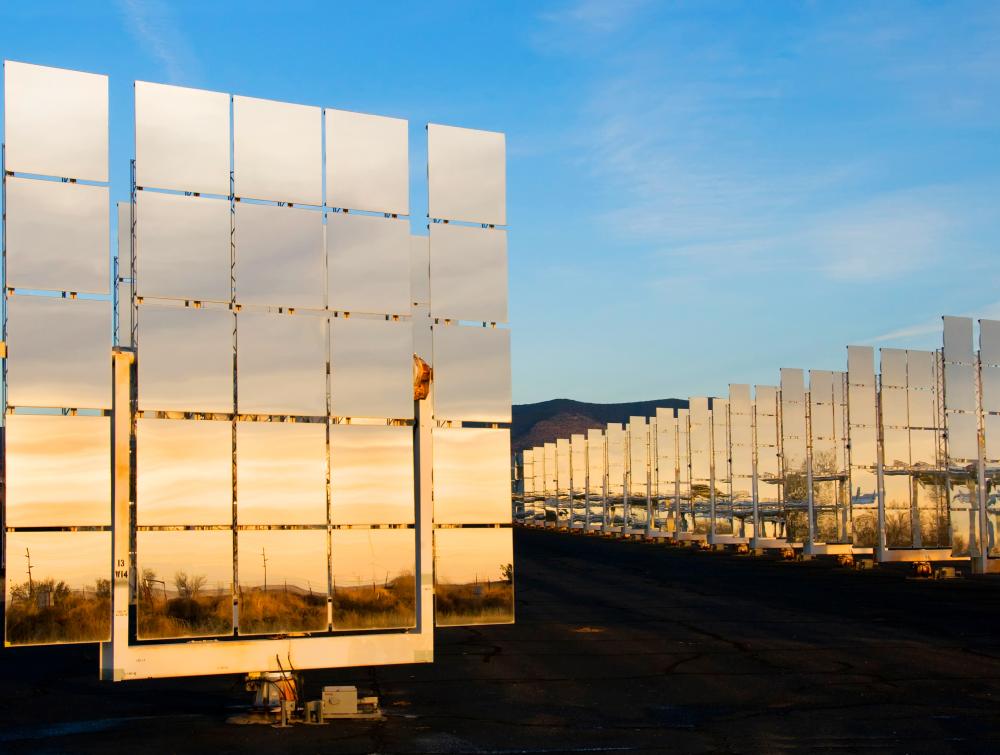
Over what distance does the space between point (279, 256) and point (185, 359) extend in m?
1.63

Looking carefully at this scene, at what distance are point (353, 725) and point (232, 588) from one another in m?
2.25

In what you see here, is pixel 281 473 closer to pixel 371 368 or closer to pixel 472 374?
pixel 371 368

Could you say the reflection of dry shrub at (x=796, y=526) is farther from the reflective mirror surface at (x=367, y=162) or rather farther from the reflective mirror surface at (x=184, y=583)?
the reflective mirror surface at (x=184, y=583)

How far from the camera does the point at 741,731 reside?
1405cm

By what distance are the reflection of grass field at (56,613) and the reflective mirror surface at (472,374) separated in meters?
4.52

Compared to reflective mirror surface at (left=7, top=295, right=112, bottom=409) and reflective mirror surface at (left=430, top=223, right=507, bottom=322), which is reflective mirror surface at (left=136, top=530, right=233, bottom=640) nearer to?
reflective mirror surface at (left=7, top=295, right=112, bottom=409)

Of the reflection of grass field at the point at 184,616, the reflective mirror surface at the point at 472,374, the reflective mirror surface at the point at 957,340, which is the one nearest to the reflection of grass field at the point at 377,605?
the reflection of grass field at the point at 184,616

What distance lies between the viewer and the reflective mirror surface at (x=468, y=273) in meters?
14.6

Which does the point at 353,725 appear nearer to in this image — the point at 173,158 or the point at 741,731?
the point at 741,731

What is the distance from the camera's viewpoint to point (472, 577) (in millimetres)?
15008

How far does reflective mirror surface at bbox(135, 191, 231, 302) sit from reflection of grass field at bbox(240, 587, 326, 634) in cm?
340

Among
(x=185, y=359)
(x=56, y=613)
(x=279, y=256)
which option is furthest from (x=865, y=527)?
(x=56, y=613)

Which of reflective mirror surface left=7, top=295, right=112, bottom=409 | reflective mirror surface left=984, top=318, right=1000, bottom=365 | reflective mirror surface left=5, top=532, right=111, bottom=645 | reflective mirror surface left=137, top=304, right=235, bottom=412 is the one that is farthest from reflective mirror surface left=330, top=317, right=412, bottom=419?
reflective mirror surface left=984, top=318, right=1000, bottom=365

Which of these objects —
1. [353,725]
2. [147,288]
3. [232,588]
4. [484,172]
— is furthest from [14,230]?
[353,725]
